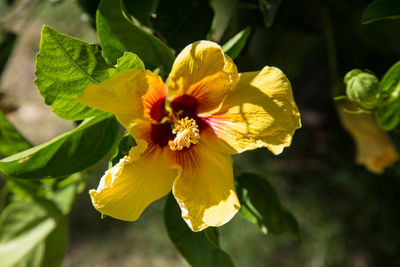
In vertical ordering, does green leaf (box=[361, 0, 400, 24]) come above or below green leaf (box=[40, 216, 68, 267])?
above

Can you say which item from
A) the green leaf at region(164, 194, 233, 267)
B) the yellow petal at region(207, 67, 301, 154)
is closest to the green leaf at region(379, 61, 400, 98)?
the yellow petal at region(207, 67, 301, 154)

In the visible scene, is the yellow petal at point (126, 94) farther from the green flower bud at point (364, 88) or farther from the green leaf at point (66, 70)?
the green flower bud at point (364, 88)

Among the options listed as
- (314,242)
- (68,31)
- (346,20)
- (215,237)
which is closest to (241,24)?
(215,237)

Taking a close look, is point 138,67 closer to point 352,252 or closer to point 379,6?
point 379,6

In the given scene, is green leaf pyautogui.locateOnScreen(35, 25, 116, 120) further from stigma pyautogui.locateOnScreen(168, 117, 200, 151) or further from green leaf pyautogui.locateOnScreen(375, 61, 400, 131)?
green leaf pyautogui.locateOnScreen(375, 61, 400, 131)

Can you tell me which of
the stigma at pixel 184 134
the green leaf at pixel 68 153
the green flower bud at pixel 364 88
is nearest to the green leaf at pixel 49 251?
the green leaf at pixel 68 153
